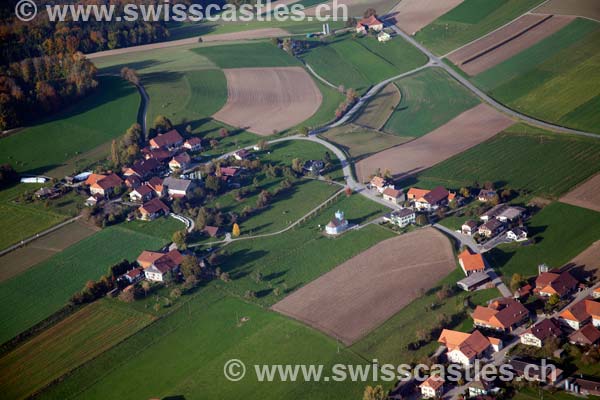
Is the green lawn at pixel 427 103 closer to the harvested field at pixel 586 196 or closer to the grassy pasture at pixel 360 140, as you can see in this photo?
the grassy pasture at pixel 360 140

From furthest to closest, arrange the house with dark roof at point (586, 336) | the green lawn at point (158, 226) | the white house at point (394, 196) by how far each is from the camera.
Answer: the white house at point (394, 196), the green lawn at point (158, 226), the house with dark roof at point (586, 336)

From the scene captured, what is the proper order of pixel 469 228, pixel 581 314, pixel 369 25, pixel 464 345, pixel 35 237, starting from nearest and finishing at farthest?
pixel 464 345 → pixel 581 314 → pixel 469 228 → pixel 35 237 → pixel 369 25

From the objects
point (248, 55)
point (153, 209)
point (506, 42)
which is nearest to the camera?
point (153, 209)

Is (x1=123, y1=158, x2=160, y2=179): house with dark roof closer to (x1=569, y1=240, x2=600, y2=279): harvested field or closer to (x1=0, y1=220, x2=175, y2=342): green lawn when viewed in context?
(x1=0, y1=220, x2=175, y2=342): green lawn

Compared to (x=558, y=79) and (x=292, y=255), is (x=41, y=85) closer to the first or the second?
(x=292, y=255)

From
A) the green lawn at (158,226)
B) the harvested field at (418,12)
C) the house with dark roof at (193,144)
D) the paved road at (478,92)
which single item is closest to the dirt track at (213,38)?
Result: the harvested field at (418,12)

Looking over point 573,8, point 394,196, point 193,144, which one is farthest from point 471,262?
point 573,8

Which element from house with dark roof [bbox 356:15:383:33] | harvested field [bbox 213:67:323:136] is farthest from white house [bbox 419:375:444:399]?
house with dark roof [bbox 356:15:383:33]

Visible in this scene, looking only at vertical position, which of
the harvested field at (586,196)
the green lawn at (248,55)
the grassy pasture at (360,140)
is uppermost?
the green lawn at (248,55)
